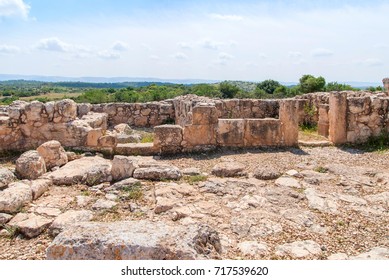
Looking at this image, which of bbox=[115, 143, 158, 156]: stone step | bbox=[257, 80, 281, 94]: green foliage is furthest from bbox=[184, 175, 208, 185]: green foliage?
bbox=[257, 80, 281, 94]: green foliage

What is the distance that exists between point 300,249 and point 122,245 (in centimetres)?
212

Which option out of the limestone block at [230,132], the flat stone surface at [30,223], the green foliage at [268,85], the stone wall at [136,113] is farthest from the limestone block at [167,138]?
the green foliage at [268,85]

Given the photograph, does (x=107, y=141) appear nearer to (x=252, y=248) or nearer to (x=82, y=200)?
(x=82, y=200)

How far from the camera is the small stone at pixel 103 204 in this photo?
208 inches

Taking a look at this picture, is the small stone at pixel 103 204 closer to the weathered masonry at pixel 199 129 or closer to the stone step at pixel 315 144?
the weathered masonry at pixel 199 129

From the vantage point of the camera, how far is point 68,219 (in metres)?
4.79

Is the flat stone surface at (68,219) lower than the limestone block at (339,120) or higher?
lower

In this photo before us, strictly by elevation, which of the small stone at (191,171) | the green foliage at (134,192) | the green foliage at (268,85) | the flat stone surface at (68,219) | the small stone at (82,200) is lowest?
the flat stone surface at (68,219)

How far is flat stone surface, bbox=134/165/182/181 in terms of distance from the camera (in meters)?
6.50

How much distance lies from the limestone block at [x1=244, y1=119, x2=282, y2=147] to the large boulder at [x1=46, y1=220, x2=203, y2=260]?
5816 millimetres

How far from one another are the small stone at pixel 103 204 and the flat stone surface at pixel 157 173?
3.63 ft

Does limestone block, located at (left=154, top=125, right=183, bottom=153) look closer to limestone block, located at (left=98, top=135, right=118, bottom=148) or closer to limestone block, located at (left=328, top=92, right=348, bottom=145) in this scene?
limestone block, located at (left=98, top=135, right=118, bottom=148)
